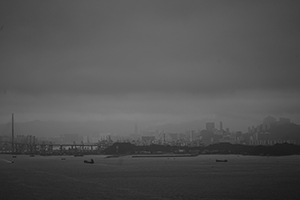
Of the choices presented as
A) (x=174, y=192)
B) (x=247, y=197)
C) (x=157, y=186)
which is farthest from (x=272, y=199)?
(x=157, y=186)

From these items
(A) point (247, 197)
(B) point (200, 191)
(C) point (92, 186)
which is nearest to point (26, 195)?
(C) point (92, 186)

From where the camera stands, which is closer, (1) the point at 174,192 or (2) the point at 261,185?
(1) the point at 174,192

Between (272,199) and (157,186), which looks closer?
(272,199)

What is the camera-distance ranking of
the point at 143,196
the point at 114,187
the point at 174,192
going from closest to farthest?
1. the point at 143,196
2. the point at 174,192
3. the point at 114,187

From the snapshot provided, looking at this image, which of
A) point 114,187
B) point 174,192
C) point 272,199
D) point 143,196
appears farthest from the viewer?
point 114,187

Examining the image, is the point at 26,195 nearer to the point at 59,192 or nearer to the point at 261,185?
the point at 59,192

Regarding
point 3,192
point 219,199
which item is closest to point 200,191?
point 219,199

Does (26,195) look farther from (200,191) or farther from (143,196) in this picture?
(200,191)

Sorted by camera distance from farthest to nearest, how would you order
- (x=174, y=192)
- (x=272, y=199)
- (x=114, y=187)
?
(x=114, y=187) → (x=174, y=192) → (x=272, y=199)
